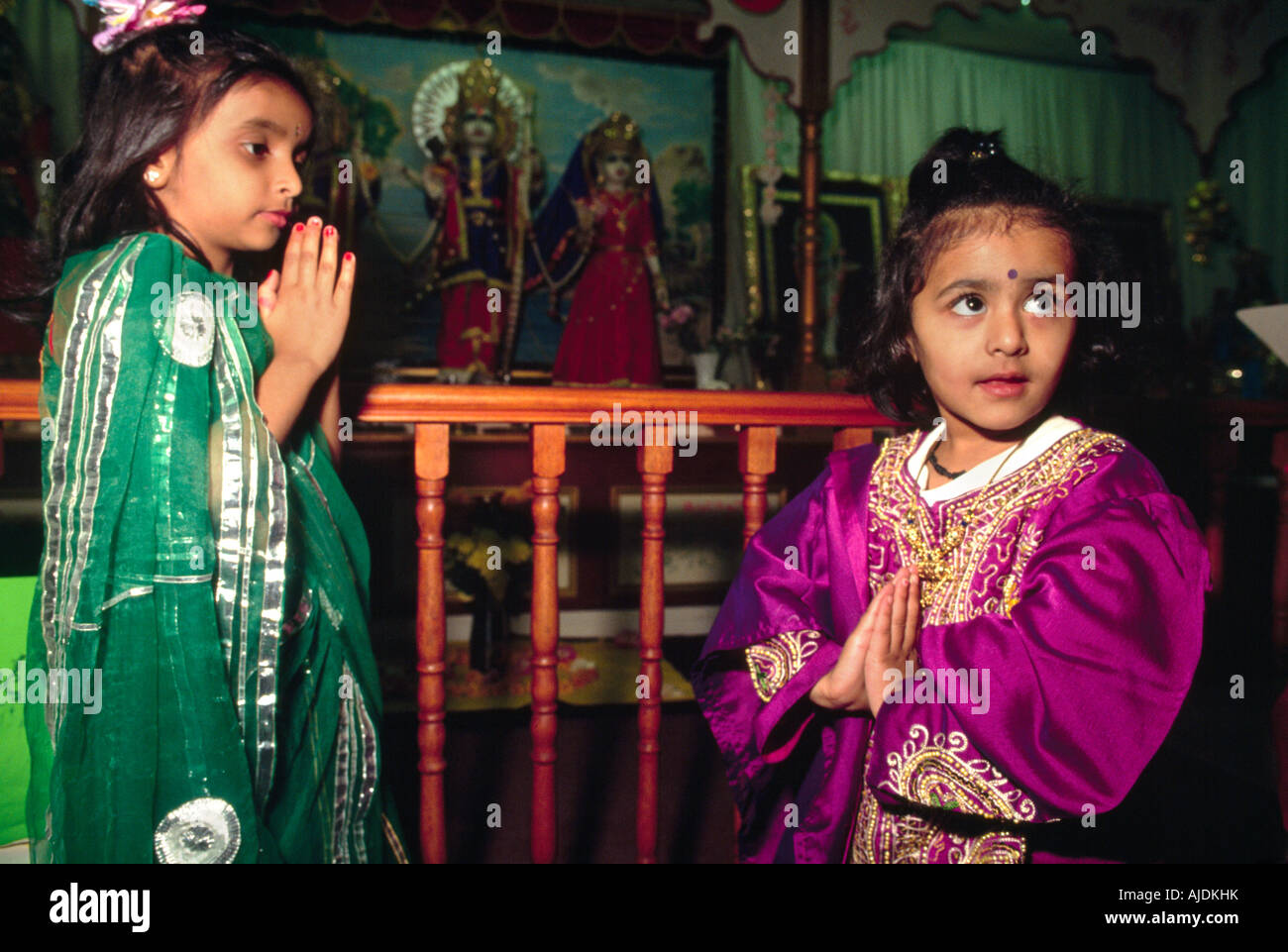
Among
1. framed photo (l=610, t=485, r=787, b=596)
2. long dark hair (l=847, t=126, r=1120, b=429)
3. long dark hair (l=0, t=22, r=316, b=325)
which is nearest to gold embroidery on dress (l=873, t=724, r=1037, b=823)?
long dark hair (l=847, t=126, r=1120, b=429)

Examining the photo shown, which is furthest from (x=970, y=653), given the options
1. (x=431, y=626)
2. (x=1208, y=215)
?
(x=1208, y=215)

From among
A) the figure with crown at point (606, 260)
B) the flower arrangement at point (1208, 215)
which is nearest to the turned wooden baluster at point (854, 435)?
the figure with crown at point (606, 260)

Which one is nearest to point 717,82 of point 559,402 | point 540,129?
point 540,129

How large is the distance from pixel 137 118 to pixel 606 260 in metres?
3.88

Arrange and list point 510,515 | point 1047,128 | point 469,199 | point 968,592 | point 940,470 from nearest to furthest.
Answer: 1. point 968,592
2. point 940,470
3. point 510,515
4. point 469,199
5. point 1047,128

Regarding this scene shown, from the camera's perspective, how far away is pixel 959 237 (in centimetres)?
103

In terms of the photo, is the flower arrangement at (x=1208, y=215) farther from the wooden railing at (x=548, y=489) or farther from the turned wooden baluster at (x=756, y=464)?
the turned wooden baluster at (x=756, y=464)

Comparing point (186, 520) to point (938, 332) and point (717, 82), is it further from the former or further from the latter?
point (717, 82)

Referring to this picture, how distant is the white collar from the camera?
104 centimetres

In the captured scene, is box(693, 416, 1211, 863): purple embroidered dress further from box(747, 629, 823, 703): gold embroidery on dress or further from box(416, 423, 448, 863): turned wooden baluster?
box(416, 423, 448, 863): turned wooden baluster

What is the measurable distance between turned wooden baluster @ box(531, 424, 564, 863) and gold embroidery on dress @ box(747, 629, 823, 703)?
0.36 m

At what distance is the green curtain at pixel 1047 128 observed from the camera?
5.42 meters

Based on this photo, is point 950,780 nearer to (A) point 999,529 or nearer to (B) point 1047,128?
(A) point 999,529
